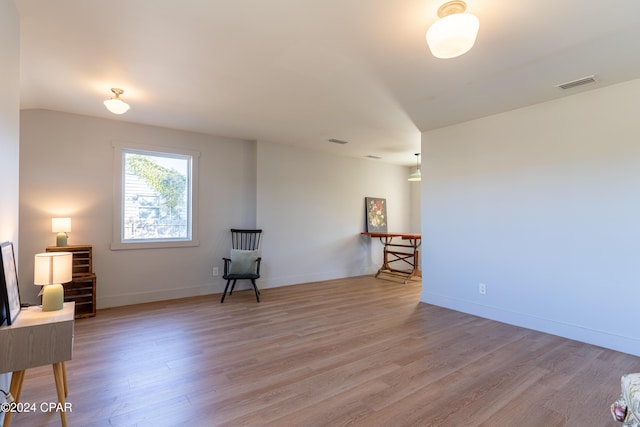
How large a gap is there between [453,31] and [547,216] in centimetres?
251

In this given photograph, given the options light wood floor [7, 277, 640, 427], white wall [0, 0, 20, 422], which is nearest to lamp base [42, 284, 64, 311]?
white wall [0, 0, 20, 422]

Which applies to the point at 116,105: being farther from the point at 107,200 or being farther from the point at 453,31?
the point at 453,31

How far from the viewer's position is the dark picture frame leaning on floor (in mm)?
1616

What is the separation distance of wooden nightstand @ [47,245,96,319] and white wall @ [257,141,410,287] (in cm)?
232

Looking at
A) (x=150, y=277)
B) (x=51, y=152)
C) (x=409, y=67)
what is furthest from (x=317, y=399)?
(x=51, y=152)

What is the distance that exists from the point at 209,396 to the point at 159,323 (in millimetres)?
1741

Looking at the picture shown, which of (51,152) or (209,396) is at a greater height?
(51,152)

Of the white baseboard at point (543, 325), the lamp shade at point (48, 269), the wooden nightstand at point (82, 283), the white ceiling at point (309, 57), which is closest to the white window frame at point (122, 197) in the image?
the wooden nightstand at point (82, 283)

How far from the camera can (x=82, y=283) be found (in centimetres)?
368

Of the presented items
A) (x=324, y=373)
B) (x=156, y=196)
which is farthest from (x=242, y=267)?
(x=324, y=373)

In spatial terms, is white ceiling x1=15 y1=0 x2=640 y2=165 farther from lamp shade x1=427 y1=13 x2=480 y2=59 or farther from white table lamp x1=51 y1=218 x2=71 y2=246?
white table lamp x1=51 y1=218 x2=71 y2=246

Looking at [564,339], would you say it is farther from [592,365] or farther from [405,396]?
[405,396]

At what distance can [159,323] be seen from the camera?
344cm

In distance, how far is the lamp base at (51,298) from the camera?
1913 mm
